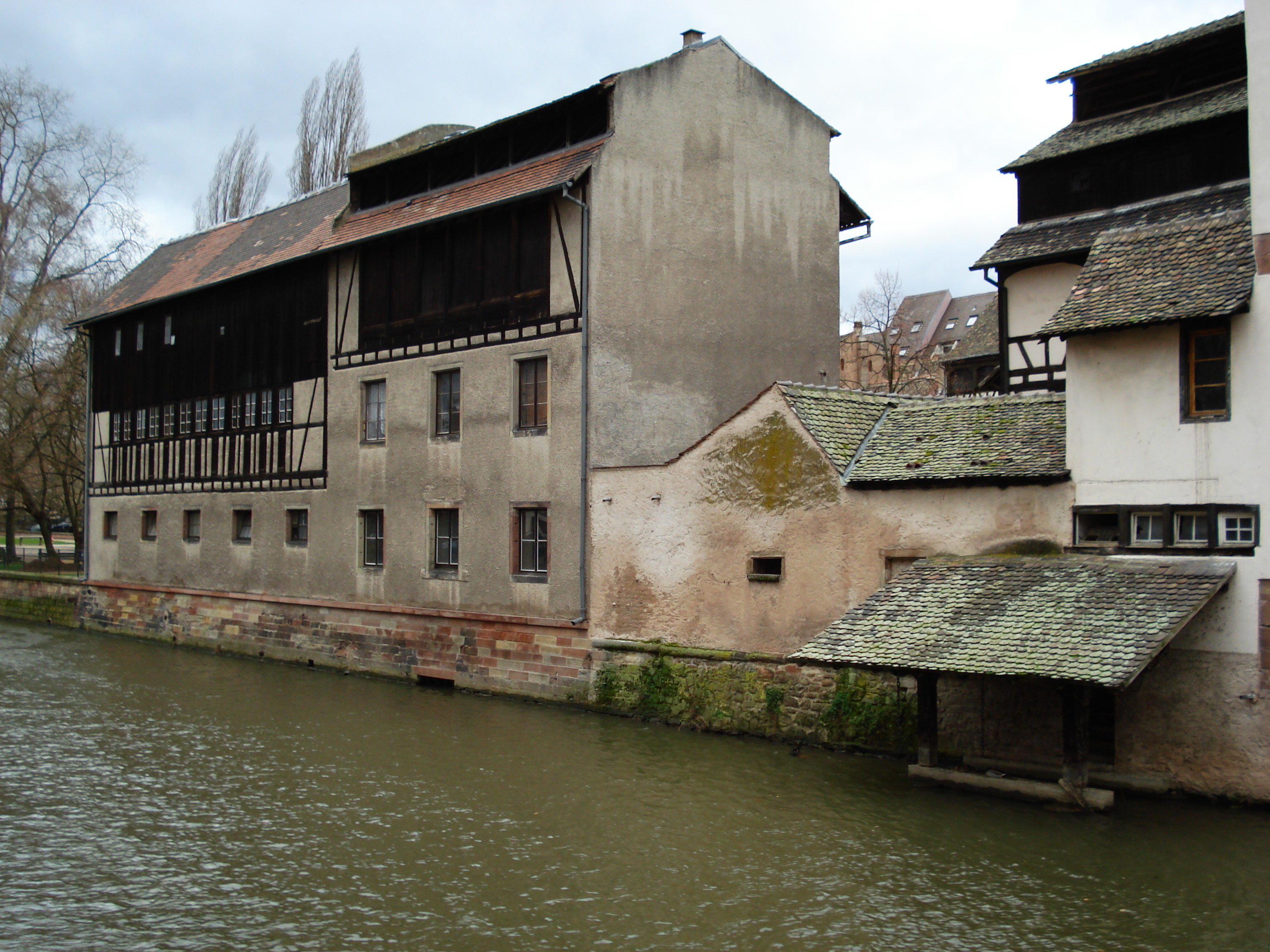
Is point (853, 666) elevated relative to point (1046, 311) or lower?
lower

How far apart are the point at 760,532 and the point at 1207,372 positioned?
579 centimetres

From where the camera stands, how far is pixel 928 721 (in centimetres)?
1223

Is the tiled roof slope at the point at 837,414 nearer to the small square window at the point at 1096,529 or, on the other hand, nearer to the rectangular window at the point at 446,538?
the small square window at the point at 1096,529

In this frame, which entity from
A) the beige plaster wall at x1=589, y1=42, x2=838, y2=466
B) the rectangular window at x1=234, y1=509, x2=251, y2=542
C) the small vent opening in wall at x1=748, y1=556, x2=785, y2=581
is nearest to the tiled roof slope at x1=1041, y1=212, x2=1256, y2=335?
the small vent opening in wall at x1=748, y1=556, x2=785, y2=581

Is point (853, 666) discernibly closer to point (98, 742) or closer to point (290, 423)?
point (98, 742)

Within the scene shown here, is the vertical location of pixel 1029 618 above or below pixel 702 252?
below

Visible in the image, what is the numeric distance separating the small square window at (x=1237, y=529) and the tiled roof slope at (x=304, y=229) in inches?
410

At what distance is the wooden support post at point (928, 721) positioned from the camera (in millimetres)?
12133

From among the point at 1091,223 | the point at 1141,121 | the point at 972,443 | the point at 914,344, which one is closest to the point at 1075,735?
the point at 972,443

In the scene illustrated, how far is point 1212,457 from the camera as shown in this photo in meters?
11.6

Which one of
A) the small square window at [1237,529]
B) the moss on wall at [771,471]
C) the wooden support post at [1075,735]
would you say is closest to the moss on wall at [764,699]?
the moss on wall at [771,471]

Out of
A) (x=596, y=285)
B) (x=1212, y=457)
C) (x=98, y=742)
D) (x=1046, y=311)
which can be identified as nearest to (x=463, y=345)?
(x=596, y=285)

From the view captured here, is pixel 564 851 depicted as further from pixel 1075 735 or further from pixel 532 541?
pixel 532 541

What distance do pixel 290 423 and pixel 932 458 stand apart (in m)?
14.6
